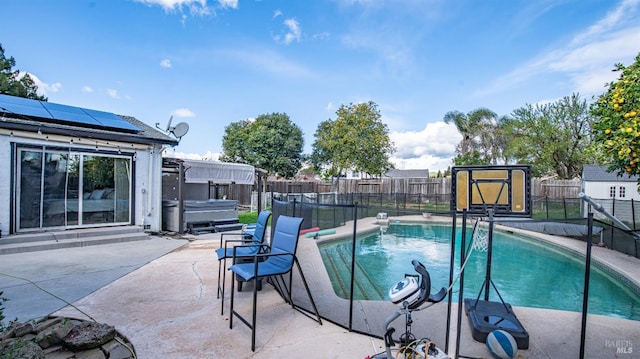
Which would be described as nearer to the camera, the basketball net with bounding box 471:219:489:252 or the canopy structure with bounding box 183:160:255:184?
the basketball net with bounding box 471:219:489:252

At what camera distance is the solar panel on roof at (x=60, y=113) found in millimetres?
6316

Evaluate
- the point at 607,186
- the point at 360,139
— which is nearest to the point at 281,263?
the point at 360,139

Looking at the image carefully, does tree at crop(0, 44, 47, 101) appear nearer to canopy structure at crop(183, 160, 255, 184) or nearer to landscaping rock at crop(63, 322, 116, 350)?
canopy structure at crop(183, 160, 255, 184)

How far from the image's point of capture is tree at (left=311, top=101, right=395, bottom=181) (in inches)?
787

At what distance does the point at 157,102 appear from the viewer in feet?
38.9

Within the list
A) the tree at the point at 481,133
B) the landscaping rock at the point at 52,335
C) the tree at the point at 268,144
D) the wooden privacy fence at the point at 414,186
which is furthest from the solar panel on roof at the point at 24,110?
the tree at the point at 481,133

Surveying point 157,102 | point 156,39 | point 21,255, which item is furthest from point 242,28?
point 21,255

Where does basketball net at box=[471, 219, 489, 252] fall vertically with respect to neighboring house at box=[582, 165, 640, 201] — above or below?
below

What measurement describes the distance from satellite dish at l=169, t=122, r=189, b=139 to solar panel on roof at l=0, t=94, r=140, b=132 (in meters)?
1.01

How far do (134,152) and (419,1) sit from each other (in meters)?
8.52

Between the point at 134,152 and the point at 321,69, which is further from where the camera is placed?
the point at 321,69

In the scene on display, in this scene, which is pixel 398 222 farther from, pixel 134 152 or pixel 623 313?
pixel 134 152

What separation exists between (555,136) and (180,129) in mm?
20990

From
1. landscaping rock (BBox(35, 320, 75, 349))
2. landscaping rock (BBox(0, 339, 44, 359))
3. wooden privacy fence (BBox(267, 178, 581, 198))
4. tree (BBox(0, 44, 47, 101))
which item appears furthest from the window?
tree (BBox(0, 44, 47, 101))
